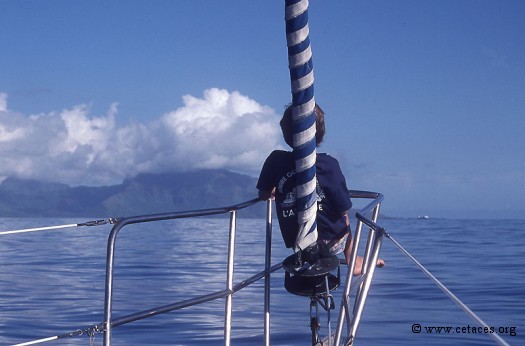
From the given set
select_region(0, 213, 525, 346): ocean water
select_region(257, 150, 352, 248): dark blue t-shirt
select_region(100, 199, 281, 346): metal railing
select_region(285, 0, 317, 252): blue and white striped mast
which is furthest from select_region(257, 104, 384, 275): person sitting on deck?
select_region(0, 213, 525, 346): ocean water

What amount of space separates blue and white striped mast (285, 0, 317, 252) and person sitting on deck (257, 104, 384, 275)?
10cm

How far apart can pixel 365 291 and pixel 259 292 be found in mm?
9035

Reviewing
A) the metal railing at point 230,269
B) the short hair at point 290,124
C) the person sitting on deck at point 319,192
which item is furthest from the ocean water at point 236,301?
the short hair at point 290,124

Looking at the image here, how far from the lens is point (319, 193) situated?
14.5ft

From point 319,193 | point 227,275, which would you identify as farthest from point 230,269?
point 319,193

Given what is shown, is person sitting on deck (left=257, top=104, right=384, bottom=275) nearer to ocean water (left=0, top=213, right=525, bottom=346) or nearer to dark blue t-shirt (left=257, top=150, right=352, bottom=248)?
dark blue t-shirt (left=257, top=150, right=352, bottom=248)

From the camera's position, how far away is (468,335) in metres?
8.99

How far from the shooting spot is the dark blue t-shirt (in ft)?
14.4

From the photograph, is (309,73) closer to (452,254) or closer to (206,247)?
(452,254)

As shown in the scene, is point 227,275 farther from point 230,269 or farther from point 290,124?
point 290,124

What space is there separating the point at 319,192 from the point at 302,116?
2.04 feet

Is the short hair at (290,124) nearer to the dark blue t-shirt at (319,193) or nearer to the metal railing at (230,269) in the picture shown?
the dark blue t-shirt at (319,193)

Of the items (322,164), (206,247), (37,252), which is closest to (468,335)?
(322,164)

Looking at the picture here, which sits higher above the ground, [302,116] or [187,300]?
[302,116]
